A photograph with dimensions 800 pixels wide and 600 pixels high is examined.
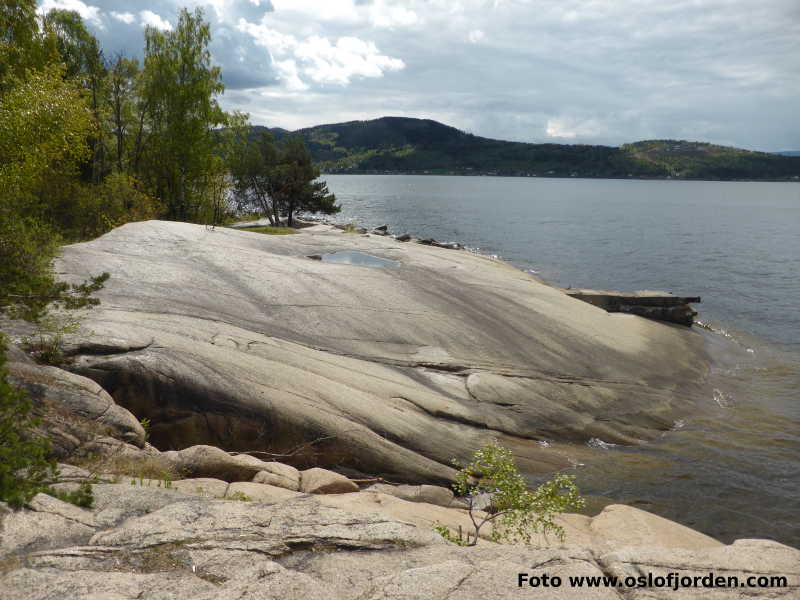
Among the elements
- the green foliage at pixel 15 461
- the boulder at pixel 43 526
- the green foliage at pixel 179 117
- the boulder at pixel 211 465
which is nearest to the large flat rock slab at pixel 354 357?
the boulder at pixel 211 465

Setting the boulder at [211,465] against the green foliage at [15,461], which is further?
the boulder at [211,465]

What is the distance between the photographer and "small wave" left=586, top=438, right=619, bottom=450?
69.1 feet

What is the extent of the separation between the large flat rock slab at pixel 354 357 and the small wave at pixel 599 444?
30 cm

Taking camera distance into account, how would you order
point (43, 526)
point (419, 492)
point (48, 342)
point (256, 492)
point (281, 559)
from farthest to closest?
1. point (419, 492)
2. point (48, 342)
3. point (256, 492)
4. point (281, 559)
5. point (43, 526)

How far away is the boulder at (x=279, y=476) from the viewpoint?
12492 mm

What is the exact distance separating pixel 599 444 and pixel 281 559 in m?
16.7

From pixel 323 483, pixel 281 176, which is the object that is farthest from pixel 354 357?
pixel 281 176

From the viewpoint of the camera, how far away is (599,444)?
69.7 ft

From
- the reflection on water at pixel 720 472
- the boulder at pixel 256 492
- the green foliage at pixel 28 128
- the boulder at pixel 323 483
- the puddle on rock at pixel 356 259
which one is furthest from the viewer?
the puddle on rock at pixel 356 259

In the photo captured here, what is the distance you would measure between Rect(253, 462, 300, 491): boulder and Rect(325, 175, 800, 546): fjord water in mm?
10039

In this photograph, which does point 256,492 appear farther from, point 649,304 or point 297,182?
point 297,182

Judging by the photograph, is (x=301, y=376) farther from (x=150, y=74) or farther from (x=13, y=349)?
(x=150, y=74)

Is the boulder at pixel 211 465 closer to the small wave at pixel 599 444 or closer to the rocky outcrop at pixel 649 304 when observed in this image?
the small wave at pixel 599 444

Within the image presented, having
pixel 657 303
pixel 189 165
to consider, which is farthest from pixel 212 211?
pixel 657 303
